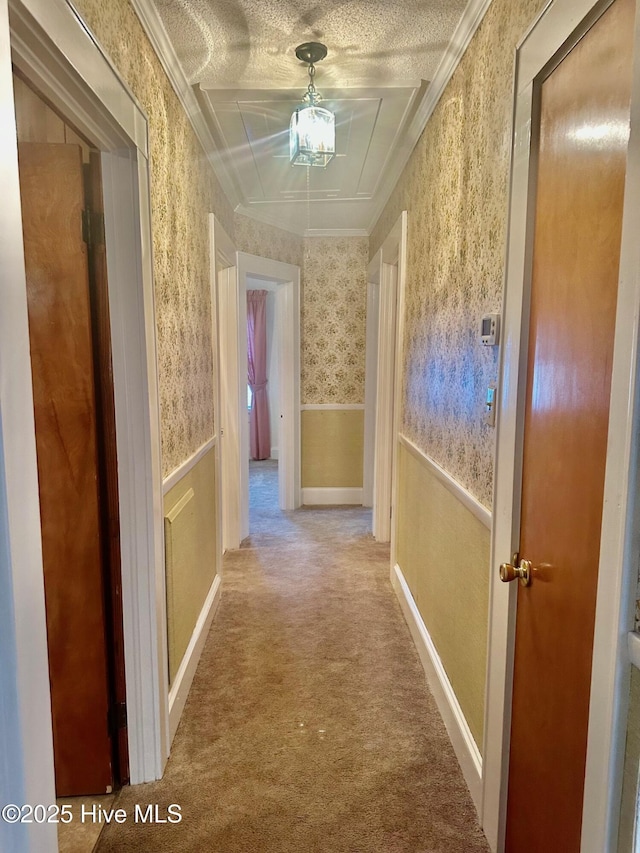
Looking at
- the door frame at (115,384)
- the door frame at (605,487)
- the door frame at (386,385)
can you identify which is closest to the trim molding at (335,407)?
the door frame at (386,385)

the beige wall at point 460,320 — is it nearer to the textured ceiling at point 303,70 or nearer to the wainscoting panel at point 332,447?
the textured ceiling at point 303,70

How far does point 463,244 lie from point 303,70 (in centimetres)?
98

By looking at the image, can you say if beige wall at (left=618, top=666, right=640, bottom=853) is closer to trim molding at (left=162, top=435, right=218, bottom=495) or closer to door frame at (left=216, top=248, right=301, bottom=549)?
trim molding at (left=162, top=435, right=218, bottom=495)

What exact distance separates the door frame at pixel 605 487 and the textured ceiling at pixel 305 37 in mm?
636

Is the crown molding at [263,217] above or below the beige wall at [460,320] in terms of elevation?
above

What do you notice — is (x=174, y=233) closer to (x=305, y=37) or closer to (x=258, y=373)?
(x=305, y=37)

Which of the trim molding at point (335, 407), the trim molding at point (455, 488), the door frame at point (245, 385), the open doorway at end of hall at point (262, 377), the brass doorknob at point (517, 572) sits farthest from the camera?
the open doorway at end of hall at point (262, 377)

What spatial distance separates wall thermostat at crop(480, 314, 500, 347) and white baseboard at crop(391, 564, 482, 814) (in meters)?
1.30

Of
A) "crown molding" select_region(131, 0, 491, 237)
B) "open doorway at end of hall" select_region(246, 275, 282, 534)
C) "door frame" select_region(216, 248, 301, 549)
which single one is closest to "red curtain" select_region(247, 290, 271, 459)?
"open doorway at end of hall" select_region(246, 275, 282, 534)

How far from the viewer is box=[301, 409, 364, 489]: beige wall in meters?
4.86

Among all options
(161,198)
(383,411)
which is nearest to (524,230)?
(161,198)

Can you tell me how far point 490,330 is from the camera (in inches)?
57.9

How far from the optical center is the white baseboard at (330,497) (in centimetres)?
491

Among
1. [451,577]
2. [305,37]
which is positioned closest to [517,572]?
[451,577]
